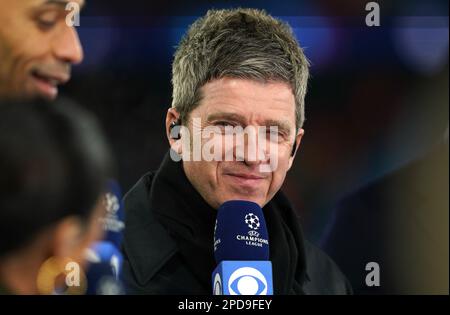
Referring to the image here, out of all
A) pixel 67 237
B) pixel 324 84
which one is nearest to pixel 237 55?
pixel 324 84

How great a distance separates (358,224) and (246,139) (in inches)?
38.4

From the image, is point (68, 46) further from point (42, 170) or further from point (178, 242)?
point (42, 170)

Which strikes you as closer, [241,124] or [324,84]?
[241,124]

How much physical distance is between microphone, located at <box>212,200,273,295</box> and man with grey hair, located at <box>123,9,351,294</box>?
0.47 m

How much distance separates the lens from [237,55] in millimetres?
3094

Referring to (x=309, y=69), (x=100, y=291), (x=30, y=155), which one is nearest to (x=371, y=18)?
(x=309, y=69)

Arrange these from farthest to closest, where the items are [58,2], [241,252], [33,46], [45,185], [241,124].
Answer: [58,2]
[241,124]
[33,46]
[241,252]
[45,185]

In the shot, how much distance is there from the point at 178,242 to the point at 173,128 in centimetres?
56

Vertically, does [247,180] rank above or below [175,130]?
below

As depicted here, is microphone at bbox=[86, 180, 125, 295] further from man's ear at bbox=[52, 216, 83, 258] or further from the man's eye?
the man's eye

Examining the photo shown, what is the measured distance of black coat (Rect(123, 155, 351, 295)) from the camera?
122 inches

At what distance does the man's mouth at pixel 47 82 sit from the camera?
3.12 metres

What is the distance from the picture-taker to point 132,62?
148 inches
